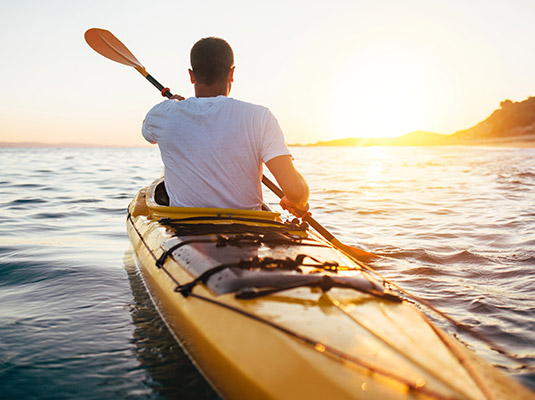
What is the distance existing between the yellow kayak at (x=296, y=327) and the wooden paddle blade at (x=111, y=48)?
464cm

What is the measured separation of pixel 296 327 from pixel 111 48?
6.29 m

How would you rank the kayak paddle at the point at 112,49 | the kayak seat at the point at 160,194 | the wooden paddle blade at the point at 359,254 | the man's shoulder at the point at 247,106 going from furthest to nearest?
the kayak paddle at the point at 112,49 < the wooden paddle blade at the point at 359,254 < the kayak seat at the point at 160,194 < the man's shoulder at the point at 247,106

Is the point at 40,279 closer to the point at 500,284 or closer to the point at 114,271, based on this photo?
the point at 114,271

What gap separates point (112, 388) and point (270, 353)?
1273 mm

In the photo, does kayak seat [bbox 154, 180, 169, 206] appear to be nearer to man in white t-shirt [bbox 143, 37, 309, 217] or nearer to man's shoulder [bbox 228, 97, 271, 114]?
A: man in white t-shirt [bbox 143, 37, 309, 217]

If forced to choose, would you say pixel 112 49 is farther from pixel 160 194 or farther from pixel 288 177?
pixel 288 177

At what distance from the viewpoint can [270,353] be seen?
1885 millimetres

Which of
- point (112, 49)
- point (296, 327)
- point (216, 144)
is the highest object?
point (112, 49)

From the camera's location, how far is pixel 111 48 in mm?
6789

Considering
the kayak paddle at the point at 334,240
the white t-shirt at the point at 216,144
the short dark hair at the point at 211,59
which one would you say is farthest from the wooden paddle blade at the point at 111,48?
the white t-shirt at the point at 216,144

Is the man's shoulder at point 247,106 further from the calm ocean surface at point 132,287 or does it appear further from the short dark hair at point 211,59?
the calm ocean surface at point 132,287

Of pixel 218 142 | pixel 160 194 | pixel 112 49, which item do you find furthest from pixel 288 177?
pixel 112 49

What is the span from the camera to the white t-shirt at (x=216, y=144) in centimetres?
301

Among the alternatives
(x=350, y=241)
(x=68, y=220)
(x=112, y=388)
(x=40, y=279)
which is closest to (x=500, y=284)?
(x=350, y=241)
